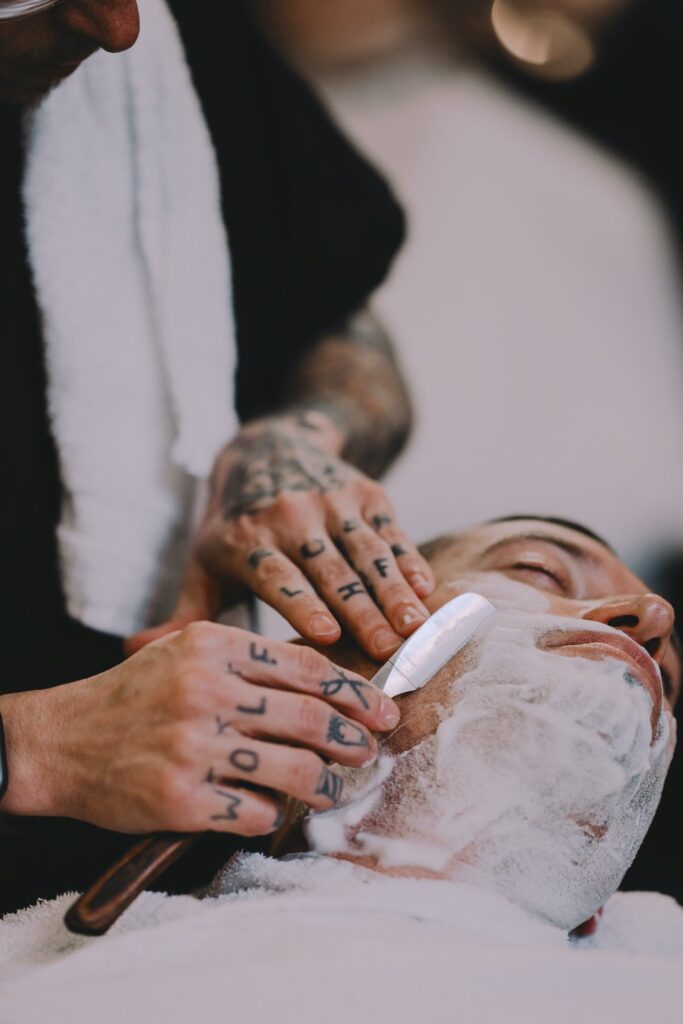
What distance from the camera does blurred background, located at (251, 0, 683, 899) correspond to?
1418 millimetres

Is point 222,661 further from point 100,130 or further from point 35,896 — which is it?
point 100,130

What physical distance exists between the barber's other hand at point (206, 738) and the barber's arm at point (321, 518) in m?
0.14

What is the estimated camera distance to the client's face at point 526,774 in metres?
0.75

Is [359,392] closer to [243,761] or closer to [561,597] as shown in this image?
[561,597]

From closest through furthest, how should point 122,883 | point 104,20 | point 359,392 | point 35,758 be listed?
point 122,883 → point 35,758 → point 104,20 → point 359,392

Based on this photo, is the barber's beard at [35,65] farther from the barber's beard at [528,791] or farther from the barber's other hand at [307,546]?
the barber's beard at [528,791]

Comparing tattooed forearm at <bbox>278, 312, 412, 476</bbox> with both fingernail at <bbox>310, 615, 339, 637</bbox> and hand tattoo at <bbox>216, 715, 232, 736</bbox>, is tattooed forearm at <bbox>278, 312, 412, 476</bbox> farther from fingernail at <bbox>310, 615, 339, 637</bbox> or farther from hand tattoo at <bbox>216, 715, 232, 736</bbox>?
hand tattoo at <bbox>216, 715, 232, 736</bbox>

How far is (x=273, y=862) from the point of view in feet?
2.52

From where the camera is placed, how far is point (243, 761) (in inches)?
26.5

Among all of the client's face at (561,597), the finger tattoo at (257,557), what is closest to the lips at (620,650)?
the client's face at (561,597)

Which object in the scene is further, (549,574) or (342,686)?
(549,574)

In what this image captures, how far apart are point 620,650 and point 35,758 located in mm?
547

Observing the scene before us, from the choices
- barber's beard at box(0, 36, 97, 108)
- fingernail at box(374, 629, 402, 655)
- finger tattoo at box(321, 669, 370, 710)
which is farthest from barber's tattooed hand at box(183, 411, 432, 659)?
barber's beard at box(0, 36, 97, 108)

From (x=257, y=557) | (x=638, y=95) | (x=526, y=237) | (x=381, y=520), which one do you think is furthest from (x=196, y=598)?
(x=638, y=95)
